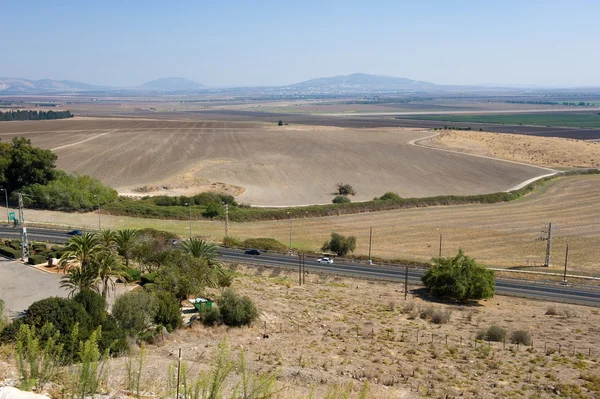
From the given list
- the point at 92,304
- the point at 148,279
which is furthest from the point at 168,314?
the point at 148,279

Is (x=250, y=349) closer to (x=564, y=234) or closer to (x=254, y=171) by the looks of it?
(x=564, y=234)

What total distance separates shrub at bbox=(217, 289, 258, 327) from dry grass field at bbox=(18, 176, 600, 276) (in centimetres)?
3062

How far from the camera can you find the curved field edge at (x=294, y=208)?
7856 centimetres

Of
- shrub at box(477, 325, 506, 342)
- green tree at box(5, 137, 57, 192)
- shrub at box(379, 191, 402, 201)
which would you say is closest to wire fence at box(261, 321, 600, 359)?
shrub at box(477, 325, 506, 342)

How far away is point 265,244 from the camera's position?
209ft

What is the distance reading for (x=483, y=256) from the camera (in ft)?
204

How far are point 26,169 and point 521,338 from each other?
7185cm

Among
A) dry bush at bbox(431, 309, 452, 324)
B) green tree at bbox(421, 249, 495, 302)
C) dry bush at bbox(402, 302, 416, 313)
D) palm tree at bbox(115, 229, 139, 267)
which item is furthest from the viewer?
green tree at bbox(421, 249, 495, 302)

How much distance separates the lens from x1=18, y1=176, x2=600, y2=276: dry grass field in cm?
6284

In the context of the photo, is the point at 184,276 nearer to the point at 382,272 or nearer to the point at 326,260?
the point at 382,272

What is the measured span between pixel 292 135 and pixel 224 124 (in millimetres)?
43000

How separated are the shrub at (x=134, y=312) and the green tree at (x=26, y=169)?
59.9 metres

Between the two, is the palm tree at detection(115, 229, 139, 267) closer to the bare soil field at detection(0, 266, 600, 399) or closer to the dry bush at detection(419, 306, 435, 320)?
the bare soil field at detection(0, 266, 600, 399)

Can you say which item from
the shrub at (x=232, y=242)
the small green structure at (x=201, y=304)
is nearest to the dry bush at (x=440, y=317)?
the small green structure at (x=201, y=304)
